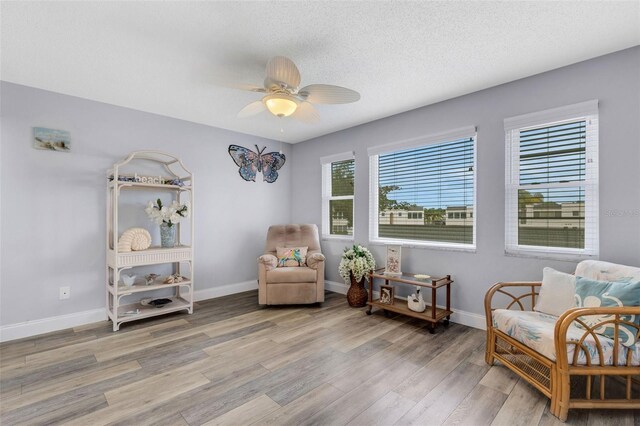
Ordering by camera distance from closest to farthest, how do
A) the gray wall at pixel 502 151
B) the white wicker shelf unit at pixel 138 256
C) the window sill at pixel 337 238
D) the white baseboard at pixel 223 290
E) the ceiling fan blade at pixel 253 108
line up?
the gray wall at pixel 502 151 → the ceiling fan blade at pixel 253 108 → the white wicker shelf unit at pixel 138 256 → the white baseboard at pixel 223 290 → the window sill at pixel 337 238

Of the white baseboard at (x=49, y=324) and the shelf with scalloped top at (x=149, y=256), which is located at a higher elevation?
the shelf with scalloped top at (x=149, y=256)

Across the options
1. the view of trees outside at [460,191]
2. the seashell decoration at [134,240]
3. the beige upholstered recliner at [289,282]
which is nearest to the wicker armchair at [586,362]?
the view of trees outside at [460,191]


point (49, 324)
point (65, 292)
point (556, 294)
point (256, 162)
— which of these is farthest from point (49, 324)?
point (556, 294)

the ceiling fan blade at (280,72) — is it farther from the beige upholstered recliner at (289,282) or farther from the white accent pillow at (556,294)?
the white accent pillow at (556,294)

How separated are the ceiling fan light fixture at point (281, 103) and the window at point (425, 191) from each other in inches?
75.5

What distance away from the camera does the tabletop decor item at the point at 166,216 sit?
11.0 feet

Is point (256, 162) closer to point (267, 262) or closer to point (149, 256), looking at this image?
point (267, 262)

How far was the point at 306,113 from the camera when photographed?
8.28 ft

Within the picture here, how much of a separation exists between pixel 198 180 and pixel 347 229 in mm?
2302

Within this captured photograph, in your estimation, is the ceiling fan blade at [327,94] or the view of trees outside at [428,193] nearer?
the ceiling fan blade at [327,94]

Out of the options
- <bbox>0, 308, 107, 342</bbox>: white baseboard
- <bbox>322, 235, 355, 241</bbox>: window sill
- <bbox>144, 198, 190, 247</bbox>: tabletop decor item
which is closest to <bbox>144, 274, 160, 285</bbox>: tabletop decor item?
<bbox>144, 198, 190, 247</bbox>: tabletop decor item

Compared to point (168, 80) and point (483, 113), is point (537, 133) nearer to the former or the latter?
point (483, 113)

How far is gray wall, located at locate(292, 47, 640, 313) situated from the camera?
89.0 inches

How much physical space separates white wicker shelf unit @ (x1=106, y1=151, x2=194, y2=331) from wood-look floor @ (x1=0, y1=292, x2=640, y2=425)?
0.21 metres
